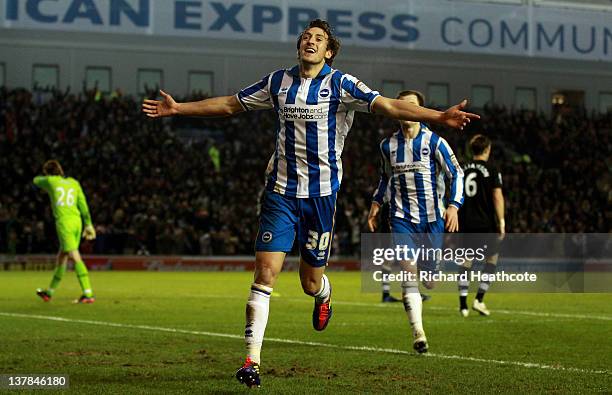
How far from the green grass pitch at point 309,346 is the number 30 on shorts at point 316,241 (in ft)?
3.04

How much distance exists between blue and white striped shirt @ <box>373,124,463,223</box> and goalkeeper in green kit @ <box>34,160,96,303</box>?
666 cm

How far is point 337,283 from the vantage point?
23391 millimetres

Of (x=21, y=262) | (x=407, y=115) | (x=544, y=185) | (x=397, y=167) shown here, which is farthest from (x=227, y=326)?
(x=544, y=185)

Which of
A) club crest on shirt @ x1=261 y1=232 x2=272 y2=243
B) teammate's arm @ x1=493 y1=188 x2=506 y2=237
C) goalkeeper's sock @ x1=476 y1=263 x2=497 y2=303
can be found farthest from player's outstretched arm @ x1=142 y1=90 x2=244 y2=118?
goalkeeper's sock @ x1=476 y1=263 x2=497 y2=303

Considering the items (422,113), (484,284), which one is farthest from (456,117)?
(484,284)

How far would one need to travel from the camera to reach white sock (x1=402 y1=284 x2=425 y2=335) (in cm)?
950

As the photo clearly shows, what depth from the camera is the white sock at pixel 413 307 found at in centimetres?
950

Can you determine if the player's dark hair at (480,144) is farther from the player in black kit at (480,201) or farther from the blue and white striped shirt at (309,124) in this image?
the blue and white striped shirt at (309,124)

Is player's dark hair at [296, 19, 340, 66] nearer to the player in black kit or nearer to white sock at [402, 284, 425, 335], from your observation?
white sock at [402, 284, 425, 335]

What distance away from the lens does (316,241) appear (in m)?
7.68

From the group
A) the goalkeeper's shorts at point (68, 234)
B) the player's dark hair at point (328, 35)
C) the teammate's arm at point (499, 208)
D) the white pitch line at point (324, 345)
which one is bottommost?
the white pitch line at point (324, 345)

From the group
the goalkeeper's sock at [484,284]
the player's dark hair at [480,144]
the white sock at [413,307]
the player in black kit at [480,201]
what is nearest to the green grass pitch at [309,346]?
the white sock at [413,307]

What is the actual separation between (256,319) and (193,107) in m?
1.55

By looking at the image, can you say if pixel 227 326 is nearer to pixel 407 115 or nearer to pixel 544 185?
pixel 407 115
